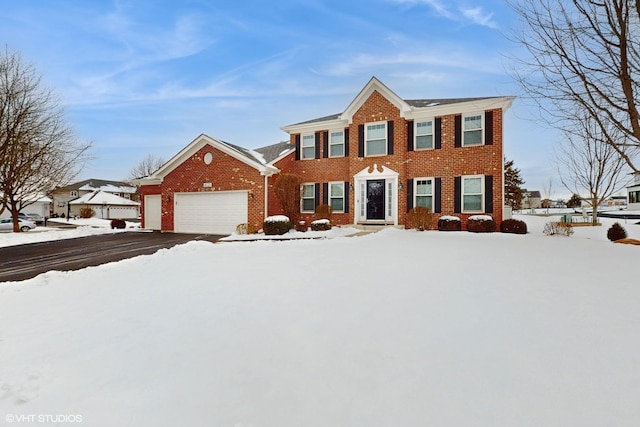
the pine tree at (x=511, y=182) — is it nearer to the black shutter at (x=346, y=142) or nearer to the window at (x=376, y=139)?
the window at (x=376, y=139)

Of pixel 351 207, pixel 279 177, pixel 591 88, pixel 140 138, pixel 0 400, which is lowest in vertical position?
pixel 0 400

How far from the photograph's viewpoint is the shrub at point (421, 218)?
14.3 m

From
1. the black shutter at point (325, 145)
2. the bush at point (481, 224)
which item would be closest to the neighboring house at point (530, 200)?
the bush at point (481, 224)

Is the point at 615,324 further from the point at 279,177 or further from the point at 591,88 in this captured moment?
the point at 279,177

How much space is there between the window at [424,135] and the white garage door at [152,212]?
1661 centimetres

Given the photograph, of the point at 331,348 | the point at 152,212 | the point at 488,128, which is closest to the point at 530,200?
the point at 488,128

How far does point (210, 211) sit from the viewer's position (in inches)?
694

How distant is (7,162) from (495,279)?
22.3m

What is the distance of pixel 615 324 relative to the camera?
12.0 feet

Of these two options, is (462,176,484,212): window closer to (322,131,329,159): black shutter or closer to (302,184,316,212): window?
(322,131,329,159): black shutter

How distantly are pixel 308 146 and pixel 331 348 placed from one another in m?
15.8

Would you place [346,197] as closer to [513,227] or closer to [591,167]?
[513,227]

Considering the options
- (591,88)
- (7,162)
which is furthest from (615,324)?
(7,162)

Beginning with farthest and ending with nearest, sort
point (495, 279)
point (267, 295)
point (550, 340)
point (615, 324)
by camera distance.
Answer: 1. point (495, 279)
2. point (267, 295)
3. point (615, 324)
4. point (550, 340)
